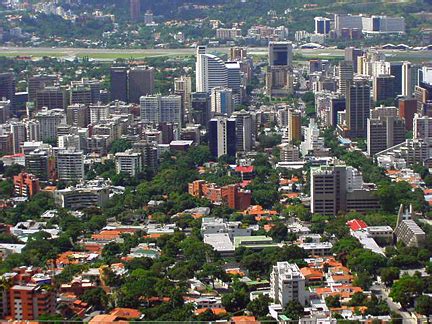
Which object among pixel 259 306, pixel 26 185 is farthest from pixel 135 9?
pixel 259 306

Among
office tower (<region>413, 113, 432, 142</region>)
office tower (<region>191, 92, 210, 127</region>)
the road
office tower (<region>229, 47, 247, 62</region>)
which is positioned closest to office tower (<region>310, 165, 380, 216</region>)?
office tower (<region>413, 113, 432, 142</region>)

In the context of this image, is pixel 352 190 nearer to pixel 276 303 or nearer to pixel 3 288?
pixel 276 303

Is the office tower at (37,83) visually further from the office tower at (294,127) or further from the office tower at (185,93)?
the office tower at (294,127)

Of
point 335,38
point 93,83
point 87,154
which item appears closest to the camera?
point 87,154

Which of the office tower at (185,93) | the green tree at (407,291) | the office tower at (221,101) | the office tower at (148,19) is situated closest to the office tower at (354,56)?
the office tower at (185,93)

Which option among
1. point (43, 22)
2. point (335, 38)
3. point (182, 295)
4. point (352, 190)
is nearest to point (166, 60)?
point (335, 38)

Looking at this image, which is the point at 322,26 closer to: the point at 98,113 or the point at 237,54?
the point at 237,54
